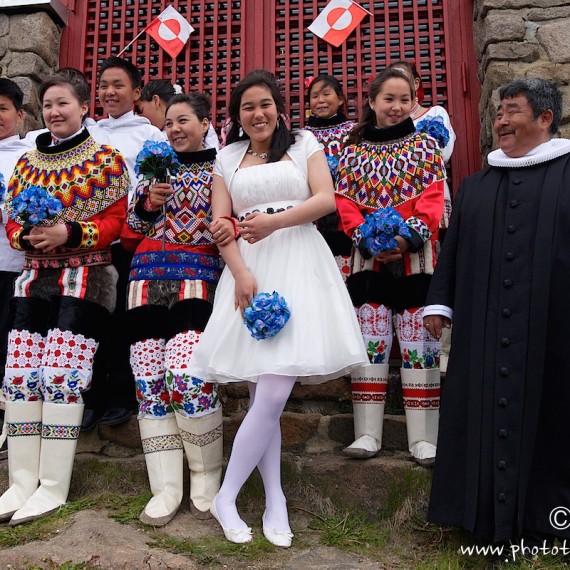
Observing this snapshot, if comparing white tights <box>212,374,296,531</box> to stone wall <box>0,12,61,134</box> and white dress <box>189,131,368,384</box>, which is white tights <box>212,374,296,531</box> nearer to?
white dress <box>189,131,368,384</box>

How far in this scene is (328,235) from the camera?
162 inches

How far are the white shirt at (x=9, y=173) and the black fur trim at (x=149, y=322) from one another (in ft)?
3.28

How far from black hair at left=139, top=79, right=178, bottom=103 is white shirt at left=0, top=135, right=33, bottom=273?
89cm

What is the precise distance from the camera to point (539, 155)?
2.95 m

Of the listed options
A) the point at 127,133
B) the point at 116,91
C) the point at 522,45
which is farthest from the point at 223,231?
the point at 522,45

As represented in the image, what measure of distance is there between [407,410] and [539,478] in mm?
786

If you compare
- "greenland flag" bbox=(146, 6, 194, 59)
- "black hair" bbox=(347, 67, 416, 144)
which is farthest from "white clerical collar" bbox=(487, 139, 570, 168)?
"greenland flag" bbox=(146, 6, 194, 59)

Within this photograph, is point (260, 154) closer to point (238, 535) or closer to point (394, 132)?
point (394, 132)

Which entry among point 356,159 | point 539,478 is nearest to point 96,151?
point 356,159

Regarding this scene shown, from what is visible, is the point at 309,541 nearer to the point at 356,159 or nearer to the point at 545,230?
the point at 545,230

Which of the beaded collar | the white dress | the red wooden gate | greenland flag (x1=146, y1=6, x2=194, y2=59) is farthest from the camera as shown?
greenland flag (x1=146, y1=6, x2=194, y2=59)

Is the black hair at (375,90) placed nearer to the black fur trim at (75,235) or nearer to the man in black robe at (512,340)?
the man in black robe at (512,340)

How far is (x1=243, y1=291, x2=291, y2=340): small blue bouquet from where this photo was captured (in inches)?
109

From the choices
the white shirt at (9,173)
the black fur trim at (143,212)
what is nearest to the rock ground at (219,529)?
the white shirt at (9,173)
